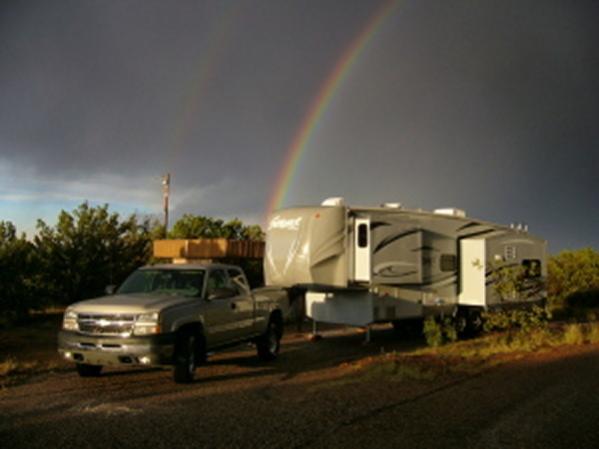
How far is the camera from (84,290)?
2122 cm

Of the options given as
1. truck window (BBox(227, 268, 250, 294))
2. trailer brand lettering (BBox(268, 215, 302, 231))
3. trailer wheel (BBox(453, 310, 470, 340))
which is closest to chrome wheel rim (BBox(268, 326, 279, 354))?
truck window (BBox(227, 268, 250, 294))

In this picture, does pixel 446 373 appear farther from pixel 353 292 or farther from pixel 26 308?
pixel 26 308

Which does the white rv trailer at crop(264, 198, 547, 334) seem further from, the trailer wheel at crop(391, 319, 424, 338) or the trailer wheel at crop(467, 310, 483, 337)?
the trailer wheel at crop(391, 319, 424, 338)

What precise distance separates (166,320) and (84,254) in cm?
1258

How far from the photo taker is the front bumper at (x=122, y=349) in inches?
373

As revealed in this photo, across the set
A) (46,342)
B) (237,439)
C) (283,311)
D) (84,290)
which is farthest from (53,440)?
(84,290)

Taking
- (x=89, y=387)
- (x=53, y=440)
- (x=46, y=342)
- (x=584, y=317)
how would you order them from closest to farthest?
1. (x=53, y=440)
2. (x=89, y=387)
3. (x=46, y=342)
4. (x=584, y=317)

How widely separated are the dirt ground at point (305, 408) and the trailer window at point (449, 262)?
16.8 feet

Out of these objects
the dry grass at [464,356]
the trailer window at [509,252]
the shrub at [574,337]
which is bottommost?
the dry grass at [464,356]

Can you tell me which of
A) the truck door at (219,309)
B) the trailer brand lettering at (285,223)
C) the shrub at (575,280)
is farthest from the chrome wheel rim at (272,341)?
the shrub at (575,280)

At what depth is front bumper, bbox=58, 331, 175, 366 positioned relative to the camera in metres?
9.48

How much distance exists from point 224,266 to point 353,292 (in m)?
4.68

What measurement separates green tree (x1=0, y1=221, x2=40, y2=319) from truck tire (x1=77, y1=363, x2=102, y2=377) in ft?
17.5

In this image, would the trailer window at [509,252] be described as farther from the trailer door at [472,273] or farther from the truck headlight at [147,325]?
the truck headlight at [147,325]
